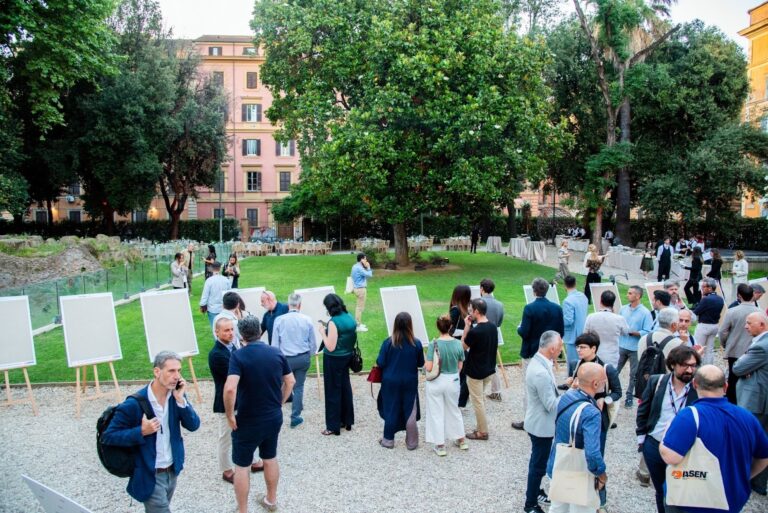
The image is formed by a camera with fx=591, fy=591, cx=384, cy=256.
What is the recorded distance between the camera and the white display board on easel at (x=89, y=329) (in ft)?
28.8

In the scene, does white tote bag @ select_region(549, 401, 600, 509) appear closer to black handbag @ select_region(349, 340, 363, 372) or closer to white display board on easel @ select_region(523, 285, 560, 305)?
black handbag @ select_region(349, 340, 363, 372)

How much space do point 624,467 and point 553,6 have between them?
36224 millimetres

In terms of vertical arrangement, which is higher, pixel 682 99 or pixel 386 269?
pixel 682 99

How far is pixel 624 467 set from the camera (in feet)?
21.8

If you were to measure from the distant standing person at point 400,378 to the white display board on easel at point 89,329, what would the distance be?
458 cm

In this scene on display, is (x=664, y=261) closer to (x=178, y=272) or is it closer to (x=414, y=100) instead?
(x=414, y=100)

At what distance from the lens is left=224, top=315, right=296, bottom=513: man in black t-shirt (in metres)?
5.14

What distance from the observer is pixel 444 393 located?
22.3 feet

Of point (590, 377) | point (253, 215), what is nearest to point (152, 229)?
point (253, 215)

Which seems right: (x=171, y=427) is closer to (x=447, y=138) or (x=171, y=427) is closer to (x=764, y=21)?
(x=447, y=138)

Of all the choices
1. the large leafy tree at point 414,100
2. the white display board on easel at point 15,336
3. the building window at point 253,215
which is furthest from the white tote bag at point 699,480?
the building window at point 253,215

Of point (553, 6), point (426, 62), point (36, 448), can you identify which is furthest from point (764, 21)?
point (36, 448)

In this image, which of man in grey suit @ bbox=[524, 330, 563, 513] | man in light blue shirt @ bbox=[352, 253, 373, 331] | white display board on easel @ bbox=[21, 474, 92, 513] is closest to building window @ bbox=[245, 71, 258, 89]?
man in light blue shirt @ bbox=[352, 253, 373, 331]

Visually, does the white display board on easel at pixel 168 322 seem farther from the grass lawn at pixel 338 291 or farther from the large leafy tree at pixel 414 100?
the large leafy tree at pixel 414 100
